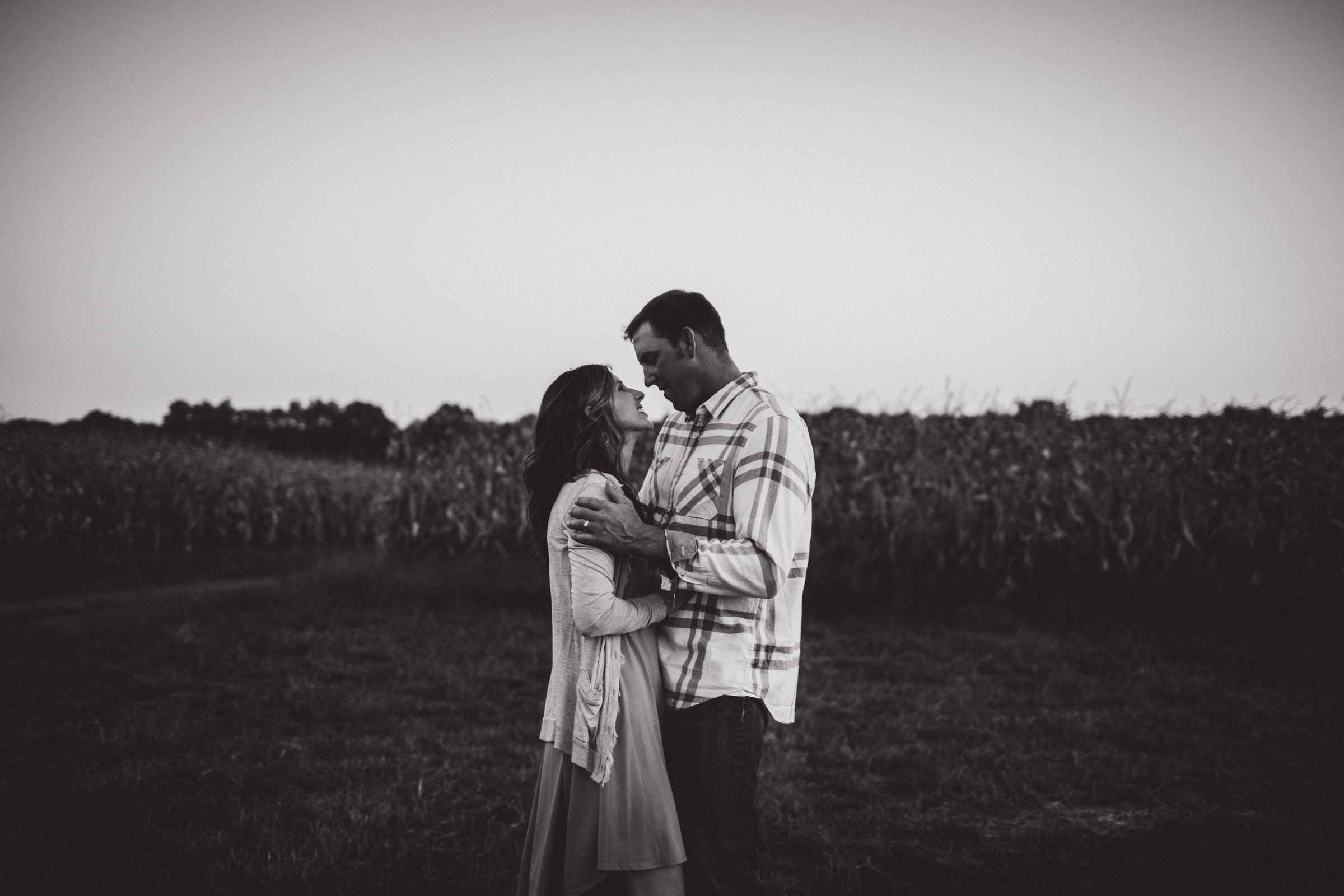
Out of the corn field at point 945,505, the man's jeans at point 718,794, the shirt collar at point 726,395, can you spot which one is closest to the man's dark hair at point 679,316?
the shirt collar at point 726,395

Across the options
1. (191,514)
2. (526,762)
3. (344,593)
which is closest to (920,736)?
(526,762)

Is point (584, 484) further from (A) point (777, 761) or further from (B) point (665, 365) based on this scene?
(A) point (777, 761)

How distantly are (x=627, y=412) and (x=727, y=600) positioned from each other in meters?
0.69

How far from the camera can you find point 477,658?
24.4 ft

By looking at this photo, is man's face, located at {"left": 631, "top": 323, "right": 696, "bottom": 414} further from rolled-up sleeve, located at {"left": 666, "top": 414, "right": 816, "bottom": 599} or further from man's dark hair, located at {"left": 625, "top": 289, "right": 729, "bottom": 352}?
rolled-up sleeve, located at {"left": 666, "top": 414, "right": 816, "bottom": 599}

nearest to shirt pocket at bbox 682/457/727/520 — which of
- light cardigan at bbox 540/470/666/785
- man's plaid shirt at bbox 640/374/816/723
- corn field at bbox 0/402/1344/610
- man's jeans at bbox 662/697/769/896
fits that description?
man's plaid shirt at bbox 640/374/816/723

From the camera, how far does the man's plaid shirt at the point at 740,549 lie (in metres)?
2.21

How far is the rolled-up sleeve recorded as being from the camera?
7.14ft

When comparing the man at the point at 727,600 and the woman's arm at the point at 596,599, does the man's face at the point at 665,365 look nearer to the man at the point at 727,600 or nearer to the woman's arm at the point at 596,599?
the man at the point at 727,600

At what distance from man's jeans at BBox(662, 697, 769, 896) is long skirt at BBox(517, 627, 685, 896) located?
65mm

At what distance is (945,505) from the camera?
8.95 metres

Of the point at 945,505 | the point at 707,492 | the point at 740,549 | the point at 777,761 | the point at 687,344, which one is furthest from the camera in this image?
the point at 945,505

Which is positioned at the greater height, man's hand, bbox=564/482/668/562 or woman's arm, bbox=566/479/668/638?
man's hand, bbox=564/482/668/562

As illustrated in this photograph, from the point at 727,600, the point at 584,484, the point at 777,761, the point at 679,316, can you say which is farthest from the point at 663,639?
the point at 777,761
